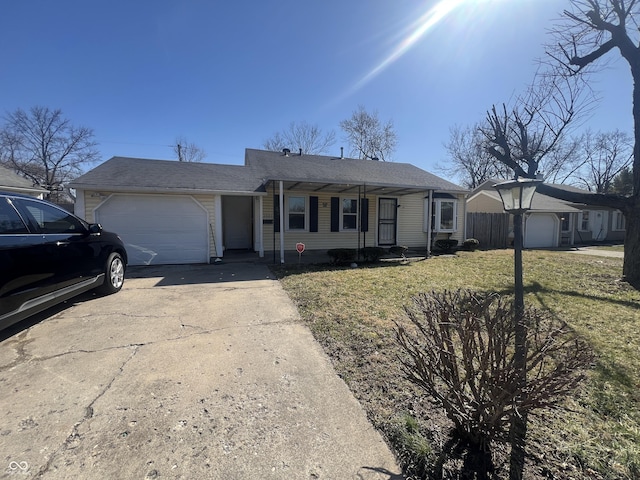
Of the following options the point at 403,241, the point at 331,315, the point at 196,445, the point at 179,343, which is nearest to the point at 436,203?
the point at 403,241

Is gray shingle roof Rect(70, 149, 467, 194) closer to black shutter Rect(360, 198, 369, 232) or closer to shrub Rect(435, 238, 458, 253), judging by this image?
black shutter Rect(360, 198, 369, 232)

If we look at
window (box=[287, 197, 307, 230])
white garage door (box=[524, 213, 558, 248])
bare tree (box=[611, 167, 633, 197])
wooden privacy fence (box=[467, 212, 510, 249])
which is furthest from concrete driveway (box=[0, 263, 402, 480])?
bare tree (box=[611, 167, 633, 197])

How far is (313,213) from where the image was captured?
11.5 metres

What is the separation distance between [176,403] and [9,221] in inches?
120

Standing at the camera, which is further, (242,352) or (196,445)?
(242,352)

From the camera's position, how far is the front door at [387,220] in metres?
12.5

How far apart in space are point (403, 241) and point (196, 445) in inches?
472

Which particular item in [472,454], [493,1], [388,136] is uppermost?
[388,136]

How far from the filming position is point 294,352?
10.8ft

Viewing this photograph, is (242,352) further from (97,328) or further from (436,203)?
(436,203)

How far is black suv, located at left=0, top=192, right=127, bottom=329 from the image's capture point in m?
3.15

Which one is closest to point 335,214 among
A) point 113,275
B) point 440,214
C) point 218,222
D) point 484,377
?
point 218,222

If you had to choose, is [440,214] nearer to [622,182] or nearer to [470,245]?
[470,245]

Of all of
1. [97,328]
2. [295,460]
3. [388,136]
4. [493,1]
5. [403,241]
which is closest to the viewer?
[295,460]
